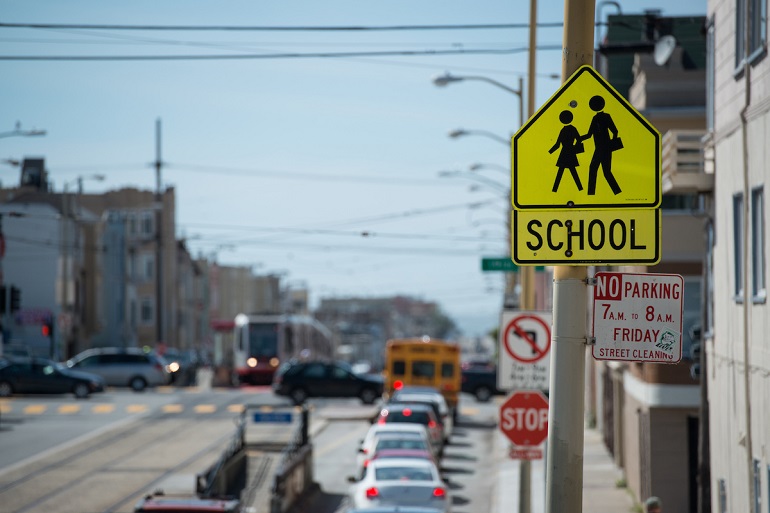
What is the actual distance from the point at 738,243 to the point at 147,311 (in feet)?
240

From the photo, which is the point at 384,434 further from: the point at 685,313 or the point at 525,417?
the point at 525,417

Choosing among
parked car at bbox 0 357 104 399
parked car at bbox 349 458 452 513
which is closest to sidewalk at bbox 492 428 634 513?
parked car at bbox 349 458 452 513

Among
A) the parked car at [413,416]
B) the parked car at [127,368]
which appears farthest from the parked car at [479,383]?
the parked car at [413,416]

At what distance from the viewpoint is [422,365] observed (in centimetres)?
4431

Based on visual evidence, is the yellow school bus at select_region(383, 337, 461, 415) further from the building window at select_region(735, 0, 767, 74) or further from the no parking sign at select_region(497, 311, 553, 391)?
the building window at select_region(735, 0, 767, 74)

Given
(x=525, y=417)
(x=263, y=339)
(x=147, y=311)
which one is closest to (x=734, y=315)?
(x=525, y=417)

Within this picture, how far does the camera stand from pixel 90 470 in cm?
2873

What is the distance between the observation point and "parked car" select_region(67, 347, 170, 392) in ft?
166

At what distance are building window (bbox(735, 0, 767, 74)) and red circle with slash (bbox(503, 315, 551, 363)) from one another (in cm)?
383

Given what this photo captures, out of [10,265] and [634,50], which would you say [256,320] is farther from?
[634,50]

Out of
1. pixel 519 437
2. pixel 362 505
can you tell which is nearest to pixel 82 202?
pixel 362 505

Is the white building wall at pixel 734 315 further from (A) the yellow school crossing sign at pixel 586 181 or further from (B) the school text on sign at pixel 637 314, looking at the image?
(A) the yellow school crossing sign at pixel 586 181

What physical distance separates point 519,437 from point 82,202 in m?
81.0

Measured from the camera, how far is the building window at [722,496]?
606 inches
